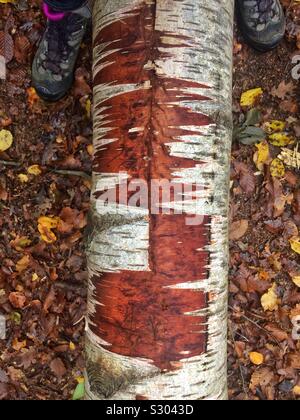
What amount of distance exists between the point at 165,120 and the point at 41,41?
1.29 meters

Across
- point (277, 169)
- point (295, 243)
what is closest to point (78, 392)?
point (295, 243)

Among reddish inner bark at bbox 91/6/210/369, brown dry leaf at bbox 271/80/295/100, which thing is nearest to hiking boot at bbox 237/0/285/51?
brown dry leaf at bbox 271/80/295/100

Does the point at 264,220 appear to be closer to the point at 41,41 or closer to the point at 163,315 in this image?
the point at 163,315

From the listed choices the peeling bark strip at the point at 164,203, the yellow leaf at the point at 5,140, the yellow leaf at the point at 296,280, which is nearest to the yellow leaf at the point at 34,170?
the yellow leaf at the point at 5,140

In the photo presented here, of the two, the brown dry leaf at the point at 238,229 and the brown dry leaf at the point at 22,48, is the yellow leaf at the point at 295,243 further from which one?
the brown dry leaf at the point at 22,48

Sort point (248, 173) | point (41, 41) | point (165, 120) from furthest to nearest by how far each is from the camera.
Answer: point (248, 173) < point (41, 41) < point (165, 120)

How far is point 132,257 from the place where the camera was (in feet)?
5.16

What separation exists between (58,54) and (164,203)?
4.42 ft

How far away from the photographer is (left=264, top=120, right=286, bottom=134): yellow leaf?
2.60 metres

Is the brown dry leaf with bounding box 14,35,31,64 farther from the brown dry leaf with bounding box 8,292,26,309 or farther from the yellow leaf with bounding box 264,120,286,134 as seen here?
the yellow leaf with bounding box 264,120,286,134

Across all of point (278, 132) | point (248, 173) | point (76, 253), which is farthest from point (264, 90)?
point (76, 253)

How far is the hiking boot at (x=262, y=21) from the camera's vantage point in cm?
240

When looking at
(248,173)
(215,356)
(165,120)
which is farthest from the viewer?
(248,173)

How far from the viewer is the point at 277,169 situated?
2.61m
